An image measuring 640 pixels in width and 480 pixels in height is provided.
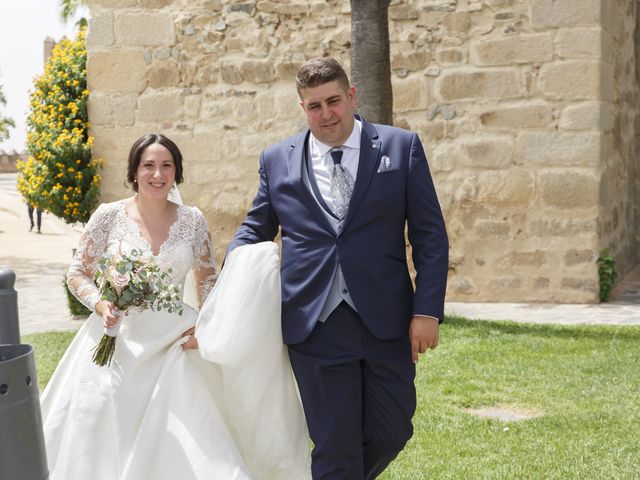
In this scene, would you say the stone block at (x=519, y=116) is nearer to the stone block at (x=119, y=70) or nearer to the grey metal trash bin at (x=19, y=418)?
the stone block at (x=119, y=70)

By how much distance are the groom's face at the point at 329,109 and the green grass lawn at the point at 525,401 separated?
1865 mm

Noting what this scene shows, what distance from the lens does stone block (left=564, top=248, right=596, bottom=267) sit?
9.05 meters

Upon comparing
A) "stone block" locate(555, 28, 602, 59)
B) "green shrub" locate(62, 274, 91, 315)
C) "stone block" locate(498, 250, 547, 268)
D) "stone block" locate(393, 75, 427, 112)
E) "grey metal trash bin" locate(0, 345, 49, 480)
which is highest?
"stone block" locate(555, 28, 602, 59)

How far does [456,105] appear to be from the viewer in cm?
934

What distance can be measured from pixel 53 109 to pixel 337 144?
7237 millimetres

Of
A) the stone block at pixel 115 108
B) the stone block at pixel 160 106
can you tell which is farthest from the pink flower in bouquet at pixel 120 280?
the stone block at pixel 115 108

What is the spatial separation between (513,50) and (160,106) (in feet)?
12.0

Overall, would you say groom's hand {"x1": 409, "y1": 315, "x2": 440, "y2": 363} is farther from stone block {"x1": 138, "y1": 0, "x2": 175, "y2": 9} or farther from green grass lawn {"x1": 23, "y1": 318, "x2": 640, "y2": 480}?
stone block {"x1": 138, "y1": 0, "x2": 175, "y2": 9}

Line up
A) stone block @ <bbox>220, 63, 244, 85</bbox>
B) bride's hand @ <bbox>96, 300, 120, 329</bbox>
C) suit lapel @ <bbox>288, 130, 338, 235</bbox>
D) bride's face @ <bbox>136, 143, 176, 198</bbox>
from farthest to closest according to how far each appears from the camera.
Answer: stone block @ <bbox>220, 63, 244, 85</bbox> → bride's face @ <bbox>136, 143, 176, 198</bbox> → bride's hand @ <bbox>96, 300, 120, 329</bbox> → suit lapel @ <bbox>288, 130, 338, 235</bbox>

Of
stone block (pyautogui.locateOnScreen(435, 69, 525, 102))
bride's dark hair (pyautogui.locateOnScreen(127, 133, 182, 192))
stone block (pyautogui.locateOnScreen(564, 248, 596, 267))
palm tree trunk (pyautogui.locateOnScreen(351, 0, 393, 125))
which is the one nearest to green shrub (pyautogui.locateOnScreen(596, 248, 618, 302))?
stone block (pyautogui.locateOnScreen(564, 248, 596, 267))

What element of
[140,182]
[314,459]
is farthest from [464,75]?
[314,459]

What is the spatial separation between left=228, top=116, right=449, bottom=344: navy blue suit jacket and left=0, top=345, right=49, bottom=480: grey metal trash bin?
4.64ft

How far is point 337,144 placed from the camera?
11.7ft

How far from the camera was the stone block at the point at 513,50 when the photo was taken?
29.5 ft
